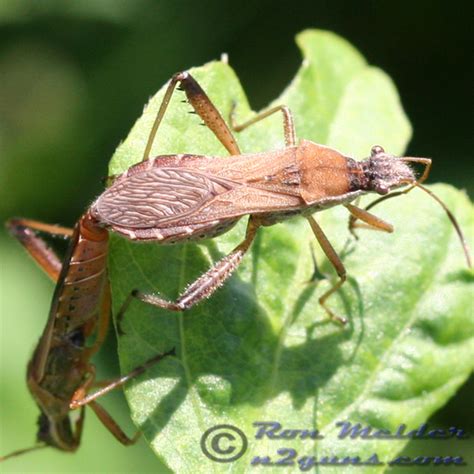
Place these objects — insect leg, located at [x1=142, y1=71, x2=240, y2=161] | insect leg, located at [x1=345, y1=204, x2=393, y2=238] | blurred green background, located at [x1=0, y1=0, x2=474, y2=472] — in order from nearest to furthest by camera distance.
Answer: insect leg, located at [x1=142, y1=71, x2=240, y2=161] → insect leg, located at [x1=345, y1=204, x2=393, y2=238] → blurred green background, located at [x1=0, y1=0, x2=474, y2=472]

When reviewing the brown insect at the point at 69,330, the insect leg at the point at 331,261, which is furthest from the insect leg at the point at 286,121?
the brown insect at the point at 69,330

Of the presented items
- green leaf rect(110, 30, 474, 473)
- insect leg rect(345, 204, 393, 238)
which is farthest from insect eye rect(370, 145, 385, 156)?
insect leg rect(345, 204, 393, 238)

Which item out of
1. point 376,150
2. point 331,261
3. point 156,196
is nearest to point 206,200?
point 156,196

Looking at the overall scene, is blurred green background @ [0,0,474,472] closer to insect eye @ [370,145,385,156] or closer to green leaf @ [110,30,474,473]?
insect eye @ [370,145,385,156]

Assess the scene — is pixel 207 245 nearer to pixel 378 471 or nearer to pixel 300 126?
pixel 300 126

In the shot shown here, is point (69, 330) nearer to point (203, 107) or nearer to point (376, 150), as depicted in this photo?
point (203, 107)

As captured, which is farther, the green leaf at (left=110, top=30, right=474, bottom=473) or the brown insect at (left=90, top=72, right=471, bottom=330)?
the brown insect at (left=90, top=72, right=471, bottom=330)

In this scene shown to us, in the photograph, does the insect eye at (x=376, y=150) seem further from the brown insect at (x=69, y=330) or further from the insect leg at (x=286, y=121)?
the brown insect at (x=69, y=330)
